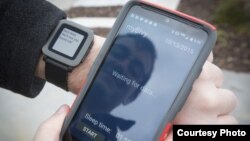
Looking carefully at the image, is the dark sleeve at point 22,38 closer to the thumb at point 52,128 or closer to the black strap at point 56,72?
the black strap at point 56,72

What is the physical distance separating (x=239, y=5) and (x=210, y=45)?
302 centimetres

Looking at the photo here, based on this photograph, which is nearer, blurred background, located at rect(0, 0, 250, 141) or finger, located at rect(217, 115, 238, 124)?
finger, located at rect(217, 115, 238, 124)

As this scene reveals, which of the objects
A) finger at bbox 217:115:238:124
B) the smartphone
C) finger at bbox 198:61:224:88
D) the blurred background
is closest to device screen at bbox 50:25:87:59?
the smartphone

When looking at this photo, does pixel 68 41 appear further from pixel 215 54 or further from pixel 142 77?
pixel 215 54

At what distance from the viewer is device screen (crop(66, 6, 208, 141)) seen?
53.6 inches

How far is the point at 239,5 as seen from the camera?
13.8 feet

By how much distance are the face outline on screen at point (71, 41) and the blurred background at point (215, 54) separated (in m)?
1.13

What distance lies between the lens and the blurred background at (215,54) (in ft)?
9.29

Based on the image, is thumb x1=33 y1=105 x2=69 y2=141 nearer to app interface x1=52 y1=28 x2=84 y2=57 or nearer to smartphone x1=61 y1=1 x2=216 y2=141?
smartphone x1=61 y1=1 x2=216 y2=141

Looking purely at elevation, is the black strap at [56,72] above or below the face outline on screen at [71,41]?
below

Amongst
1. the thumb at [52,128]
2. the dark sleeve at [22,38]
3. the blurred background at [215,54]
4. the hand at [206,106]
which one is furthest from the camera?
the blurred background at [215,54]

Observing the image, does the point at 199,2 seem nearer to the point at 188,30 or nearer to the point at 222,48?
the point at 222,48

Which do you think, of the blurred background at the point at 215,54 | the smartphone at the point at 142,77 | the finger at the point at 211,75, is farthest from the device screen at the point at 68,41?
the blurred background at the point at 215,54

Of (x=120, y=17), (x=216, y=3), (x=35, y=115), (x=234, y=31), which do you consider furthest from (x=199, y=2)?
(x=120, y=17)
